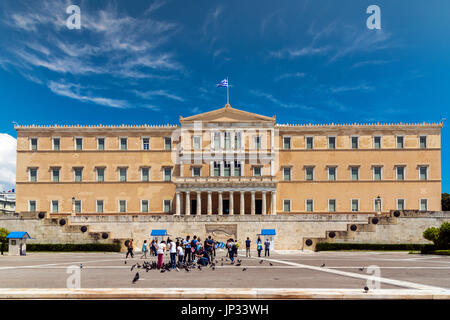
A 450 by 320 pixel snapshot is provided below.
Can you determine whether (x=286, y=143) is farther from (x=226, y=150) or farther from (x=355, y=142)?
(x=355, y=142)

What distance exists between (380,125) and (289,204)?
15899 mm

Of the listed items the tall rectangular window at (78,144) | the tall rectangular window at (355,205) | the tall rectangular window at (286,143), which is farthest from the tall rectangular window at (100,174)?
the tall rectangular window at (355,205)

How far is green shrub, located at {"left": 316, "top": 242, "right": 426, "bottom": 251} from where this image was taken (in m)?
36.2

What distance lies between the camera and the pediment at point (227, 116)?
2076 inches

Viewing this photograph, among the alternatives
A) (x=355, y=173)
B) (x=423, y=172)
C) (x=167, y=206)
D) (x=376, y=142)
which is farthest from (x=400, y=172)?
(x=167, y=206)

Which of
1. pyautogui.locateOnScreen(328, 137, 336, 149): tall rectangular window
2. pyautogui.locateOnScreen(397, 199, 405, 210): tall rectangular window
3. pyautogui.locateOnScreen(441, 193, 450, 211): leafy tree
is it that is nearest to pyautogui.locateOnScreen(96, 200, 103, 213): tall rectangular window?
pyautogui.locateOnScreen(328, 137, 336, 149): tall rectangular window

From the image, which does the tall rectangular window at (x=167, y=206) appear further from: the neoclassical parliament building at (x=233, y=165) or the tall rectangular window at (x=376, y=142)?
the tall rectangular window at (x=376, y=142)

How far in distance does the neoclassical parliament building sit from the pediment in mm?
131

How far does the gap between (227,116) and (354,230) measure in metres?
22.4

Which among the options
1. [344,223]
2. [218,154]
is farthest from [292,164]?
[344,223]

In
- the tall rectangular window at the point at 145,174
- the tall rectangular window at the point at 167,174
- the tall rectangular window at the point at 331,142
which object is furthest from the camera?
the tall rectangular window at the point at 331,142

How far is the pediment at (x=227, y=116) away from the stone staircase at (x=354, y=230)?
756 inches

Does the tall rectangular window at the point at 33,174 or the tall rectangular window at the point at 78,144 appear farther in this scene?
the tall rectangular window at the point at 78,144

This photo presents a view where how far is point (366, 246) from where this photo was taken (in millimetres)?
36562
